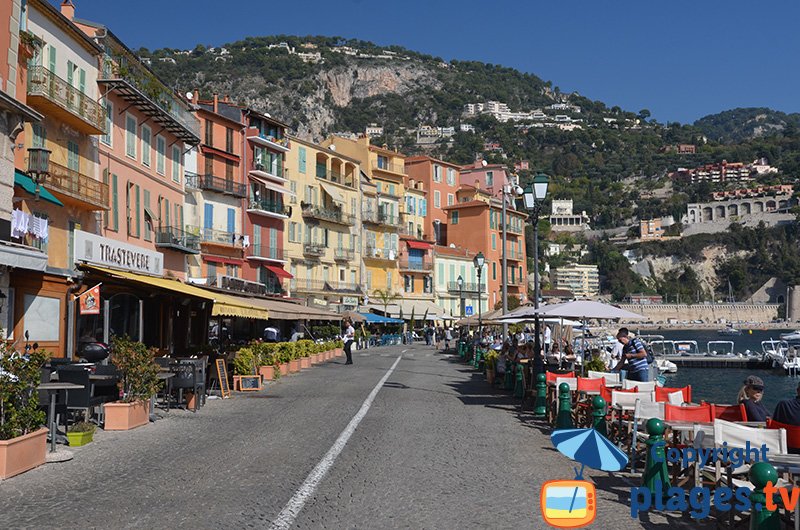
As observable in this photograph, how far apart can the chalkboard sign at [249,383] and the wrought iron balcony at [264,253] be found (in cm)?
3232

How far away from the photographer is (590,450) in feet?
21.1

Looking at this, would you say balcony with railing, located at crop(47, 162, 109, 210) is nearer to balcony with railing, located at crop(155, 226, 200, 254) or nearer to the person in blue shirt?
balcony with railing, located at crop(155, 226, 200, 254)

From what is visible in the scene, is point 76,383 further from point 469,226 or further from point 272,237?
point 469,226

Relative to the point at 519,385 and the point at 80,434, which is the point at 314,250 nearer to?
the point at 519,385

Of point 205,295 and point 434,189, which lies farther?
point 434,189

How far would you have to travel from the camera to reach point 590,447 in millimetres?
6449

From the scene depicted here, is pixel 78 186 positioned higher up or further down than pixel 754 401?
higher up

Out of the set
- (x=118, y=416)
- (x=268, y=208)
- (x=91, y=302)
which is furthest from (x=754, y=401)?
(x=268, y=208)

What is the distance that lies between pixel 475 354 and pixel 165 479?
24.5 m

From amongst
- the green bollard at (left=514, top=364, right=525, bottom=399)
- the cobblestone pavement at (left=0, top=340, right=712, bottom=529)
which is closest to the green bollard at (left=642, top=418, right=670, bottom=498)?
the cobblestone pavement at (left=0, top=340, right=712, bottom=529)

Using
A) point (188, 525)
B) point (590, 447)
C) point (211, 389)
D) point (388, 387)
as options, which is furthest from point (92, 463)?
point (388, 387)

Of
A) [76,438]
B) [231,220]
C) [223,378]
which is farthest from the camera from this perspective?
[231,220]

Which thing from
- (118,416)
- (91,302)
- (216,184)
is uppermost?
(216,184)

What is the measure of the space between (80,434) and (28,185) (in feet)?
36.7
